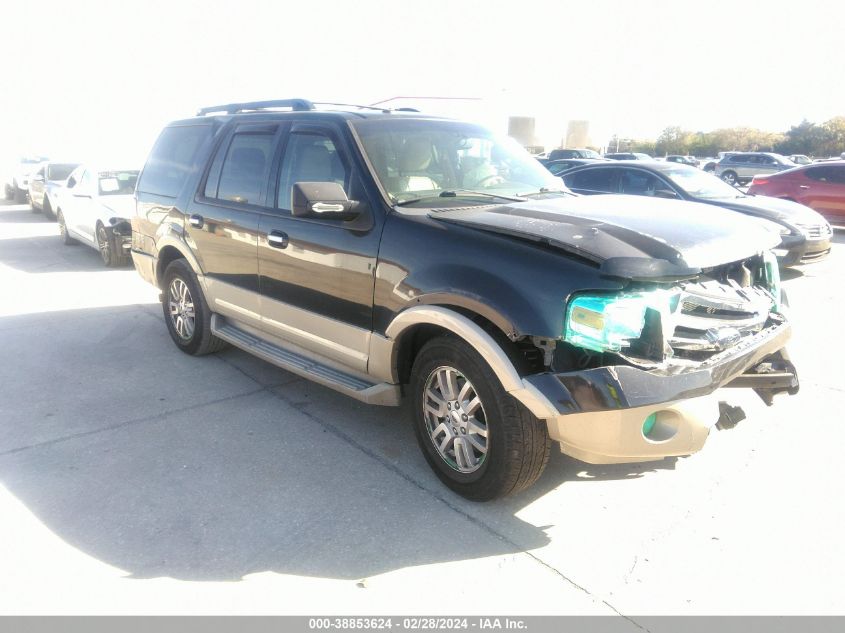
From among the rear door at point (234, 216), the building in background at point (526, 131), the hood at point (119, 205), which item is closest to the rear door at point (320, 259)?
the rear door at point (234, 216)

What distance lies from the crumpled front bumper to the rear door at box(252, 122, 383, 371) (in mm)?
1283

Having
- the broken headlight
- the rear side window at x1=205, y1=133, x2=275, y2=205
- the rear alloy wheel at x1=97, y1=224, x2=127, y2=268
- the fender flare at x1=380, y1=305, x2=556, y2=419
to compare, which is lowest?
the rear alloy wheel at x1=97, y1=224, x2=127, y2=268

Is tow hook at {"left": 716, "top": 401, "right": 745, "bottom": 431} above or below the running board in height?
above

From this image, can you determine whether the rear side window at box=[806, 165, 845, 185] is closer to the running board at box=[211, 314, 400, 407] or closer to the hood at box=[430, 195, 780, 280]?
the hood at box=[430, 195, 780, 280]

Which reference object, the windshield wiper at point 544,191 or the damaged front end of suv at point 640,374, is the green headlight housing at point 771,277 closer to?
the damaged front end of suv at point 640,374

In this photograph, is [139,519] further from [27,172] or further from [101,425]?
[27,172]

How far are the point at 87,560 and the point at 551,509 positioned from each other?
221 centimetres

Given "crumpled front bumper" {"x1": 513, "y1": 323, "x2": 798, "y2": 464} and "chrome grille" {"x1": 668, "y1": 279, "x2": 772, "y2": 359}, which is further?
"chrome grille" {"x1": 668, "y1": 279, "x2": 772, "y2": 359}

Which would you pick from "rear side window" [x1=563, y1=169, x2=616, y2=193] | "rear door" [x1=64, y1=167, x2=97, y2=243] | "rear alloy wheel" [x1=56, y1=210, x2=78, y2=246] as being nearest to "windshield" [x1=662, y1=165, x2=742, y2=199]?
"rear side window" [x1=563, y1=169, x2=616, y2=193]

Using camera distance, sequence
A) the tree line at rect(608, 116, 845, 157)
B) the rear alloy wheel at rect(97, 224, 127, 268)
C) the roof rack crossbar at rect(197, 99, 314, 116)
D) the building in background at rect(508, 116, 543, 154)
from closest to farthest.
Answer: the roof rack crossbar at rect(197, 99, 314, 116), the rear alloy wheel at rect(97, 224, 127, 268), the building in background at rect(508, 116, 543, 154), the tree line at rect(608, 116, 845, 157)

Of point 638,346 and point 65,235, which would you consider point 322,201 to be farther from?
point 65,235

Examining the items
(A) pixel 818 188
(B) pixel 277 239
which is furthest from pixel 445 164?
(A) pixel 818 188

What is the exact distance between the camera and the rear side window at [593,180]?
975cm

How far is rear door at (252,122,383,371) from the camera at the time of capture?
3.81 metres
